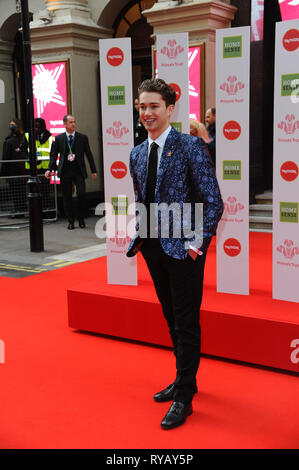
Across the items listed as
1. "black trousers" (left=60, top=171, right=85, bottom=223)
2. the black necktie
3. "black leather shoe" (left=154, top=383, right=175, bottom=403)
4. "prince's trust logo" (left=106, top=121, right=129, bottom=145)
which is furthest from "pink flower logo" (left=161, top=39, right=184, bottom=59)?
"black trousers" (left=60, top=171, right=85, bottom=223)

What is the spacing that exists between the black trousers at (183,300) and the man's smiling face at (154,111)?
0.59 metres

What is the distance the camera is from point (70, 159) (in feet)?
29.7

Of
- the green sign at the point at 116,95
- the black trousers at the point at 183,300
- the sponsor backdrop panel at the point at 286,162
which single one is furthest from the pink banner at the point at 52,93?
the black trousers at the point at 183,300

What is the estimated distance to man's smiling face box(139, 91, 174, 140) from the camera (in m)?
2.80

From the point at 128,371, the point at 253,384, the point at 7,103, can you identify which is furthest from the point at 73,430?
the point at 7,103

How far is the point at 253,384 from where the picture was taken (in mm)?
3391

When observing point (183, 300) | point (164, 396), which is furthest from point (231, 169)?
point (164, 396)

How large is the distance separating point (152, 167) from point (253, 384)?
150 centimetres

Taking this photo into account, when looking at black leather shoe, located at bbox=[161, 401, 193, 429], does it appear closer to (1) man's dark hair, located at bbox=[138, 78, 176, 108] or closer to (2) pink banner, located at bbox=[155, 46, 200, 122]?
(1) man's dark hair, located at bbox=[138, 78, 176, 108]

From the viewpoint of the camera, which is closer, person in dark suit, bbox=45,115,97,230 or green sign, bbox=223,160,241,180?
green sign, bbox=223,160,241,180

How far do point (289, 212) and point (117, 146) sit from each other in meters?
1.45

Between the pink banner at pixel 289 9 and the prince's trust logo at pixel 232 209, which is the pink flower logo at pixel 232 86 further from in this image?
the pink banner at pixel 289 9

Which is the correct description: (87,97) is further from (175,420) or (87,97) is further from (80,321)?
(175,420)

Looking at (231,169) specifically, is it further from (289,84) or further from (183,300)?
(183,300)
